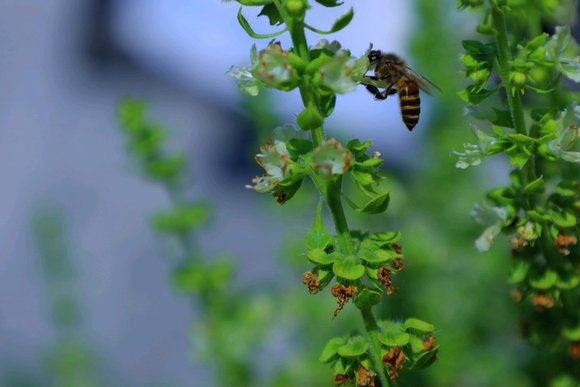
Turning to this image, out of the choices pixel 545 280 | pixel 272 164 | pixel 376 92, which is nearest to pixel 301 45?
pixel 272 164

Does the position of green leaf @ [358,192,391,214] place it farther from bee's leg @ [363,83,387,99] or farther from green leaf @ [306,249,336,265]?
bee's leg @ [363,83,387,99]

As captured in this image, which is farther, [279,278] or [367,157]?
[279,278]

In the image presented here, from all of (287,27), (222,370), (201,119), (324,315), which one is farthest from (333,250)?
(201,119)

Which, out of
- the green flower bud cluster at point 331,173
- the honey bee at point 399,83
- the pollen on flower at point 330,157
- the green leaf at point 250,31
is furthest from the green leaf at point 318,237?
the honey bee at point 399,83

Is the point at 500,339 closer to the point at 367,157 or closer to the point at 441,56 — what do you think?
the point at 441,56

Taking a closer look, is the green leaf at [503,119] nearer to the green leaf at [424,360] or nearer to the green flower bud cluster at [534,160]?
the green flower bud cluster at [534,160]

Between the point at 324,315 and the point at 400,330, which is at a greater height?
the point at 324,315

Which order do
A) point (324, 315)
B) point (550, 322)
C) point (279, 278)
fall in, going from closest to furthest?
point (550, 322) → point (324, 315) → point (279, 278)
